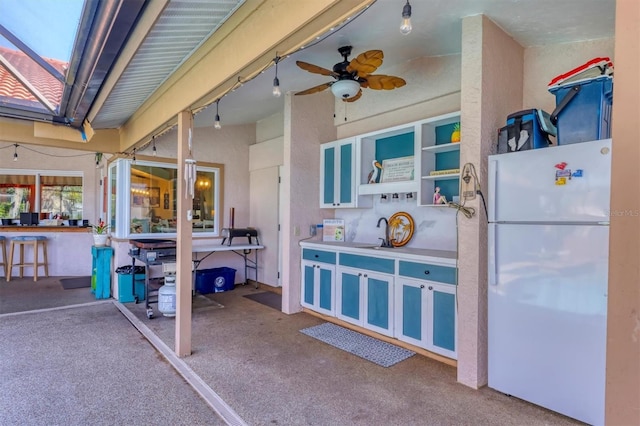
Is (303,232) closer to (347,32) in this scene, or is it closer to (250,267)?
(250,267)

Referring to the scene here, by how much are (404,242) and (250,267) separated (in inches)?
133

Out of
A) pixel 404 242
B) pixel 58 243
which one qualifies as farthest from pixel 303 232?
pixel 58 243

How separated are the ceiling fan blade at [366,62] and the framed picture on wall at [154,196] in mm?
4250

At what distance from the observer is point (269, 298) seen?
5.57m

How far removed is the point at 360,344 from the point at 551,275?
1916 millimetres

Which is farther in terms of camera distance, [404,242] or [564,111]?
[404,242]

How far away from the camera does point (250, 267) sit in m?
6.53

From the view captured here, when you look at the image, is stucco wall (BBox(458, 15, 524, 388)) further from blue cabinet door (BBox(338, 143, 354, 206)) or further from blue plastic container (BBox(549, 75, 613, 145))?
blue cabinet door (BBox(338, 143, 354, 206))

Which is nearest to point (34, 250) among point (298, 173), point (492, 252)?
point (298, 173)

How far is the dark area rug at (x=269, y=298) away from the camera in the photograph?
5145 mm

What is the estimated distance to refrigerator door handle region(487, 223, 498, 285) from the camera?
269 cm

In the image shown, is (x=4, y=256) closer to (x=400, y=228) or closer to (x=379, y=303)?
(x=379, y=303)

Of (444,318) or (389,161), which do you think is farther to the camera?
(389,161)

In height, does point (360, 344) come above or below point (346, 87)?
below
